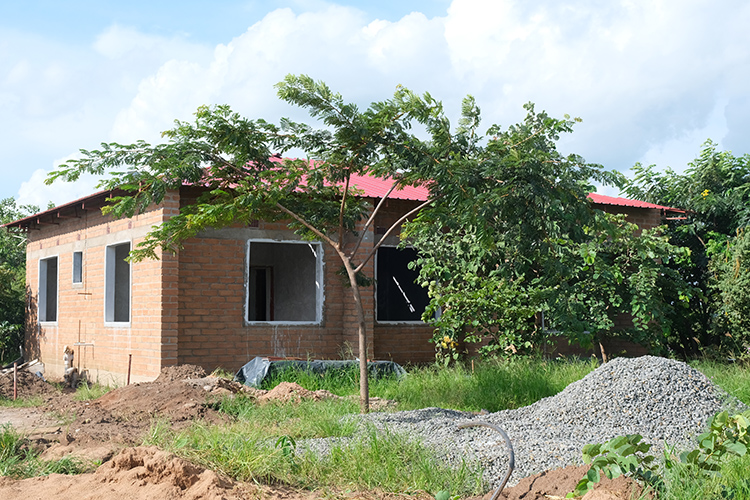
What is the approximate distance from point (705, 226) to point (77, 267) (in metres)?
13.5

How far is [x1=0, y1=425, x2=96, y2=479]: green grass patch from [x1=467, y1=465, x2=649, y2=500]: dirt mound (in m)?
3.22

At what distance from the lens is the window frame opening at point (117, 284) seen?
13.0 meters

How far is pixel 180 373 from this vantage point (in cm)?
1034

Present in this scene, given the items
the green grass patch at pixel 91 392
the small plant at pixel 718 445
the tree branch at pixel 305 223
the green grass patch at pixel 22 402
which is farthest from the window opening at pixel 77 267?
the small plant at pixel 718 445

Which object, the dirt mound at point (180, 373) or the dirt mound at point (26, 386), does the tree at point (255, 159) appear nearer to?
the dirt mound at point (180, 373)

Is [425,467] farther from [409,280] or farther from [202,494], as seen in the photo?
[409,280]

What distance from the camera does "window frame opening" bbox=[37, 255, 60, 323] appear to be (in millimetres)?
16344

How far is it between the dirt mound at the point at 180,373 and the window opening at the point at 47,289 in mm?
7132

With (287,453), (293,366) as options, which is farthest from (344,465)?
(293,366)

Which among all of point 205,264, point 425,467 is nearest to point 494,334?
point 205,264

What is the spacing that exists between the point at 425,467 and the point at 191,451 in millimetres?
1788

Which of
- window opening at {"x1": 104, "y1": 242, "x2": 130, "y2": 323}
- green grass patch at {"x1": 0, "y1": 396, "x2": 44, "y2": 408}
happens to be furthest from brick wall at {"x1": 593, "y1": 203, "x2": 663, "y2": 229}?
green grass patch at {"x1": 0, "y1": 396, "x2": 44, "y2": 408}

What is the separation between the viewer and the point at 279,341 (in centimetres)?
1184

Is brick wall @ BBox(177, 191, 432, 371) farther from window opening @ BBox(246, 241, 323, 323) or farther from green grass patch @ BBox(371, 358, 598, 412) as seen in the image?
green grass patch @ BBox(371, 358, 598, 412)
